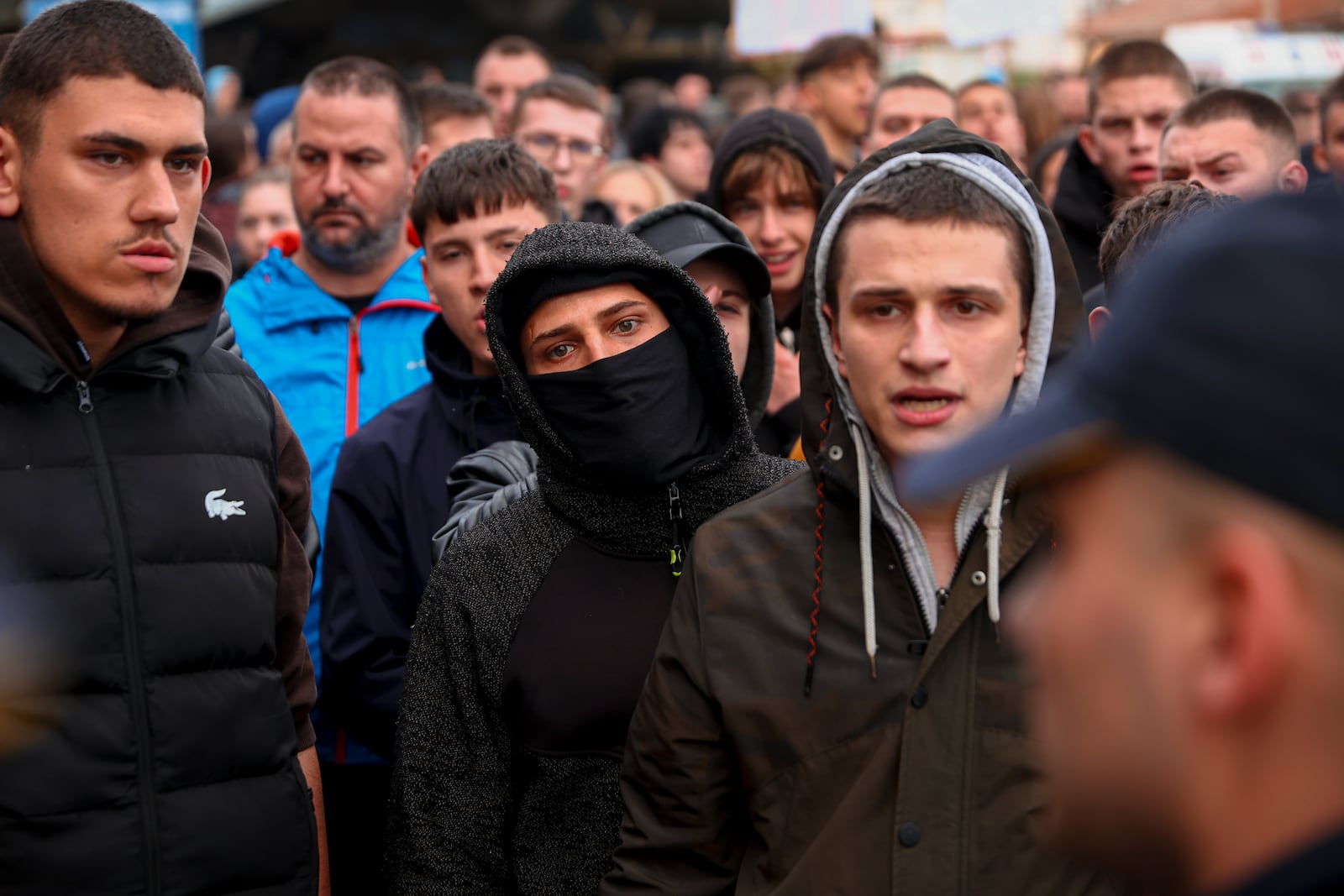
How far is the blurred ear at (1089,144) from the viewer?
6.12m

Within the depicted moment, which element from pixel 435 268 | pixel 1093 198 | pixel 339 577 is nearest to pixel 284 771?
pixel 339 577

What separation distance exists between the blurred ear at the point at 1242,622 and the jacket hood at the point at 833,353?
138cm

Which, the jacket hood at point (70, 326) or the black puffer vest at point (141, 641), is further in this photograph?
the jacket hood at point (70, 326)

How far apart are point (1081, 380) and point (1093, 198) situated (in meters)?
5.23

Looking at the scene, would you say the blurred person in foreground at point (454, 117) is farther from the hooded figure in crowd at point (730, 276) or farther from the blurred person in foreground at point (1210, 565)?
the blurred person in foreground at point (1210, 565)

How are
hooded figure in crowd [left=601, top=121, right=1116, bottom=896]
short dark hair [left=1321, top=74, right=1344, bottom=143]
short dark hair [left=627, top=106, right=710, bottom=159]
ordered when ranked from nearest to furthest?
Result: 1. hooded figure in crowd [left=601, top=121, right=1116, bottom=896]
2. short dark hair [left=1321, top=74, right=1344, bottom=143]
3. short dark hair [left=627, top=106, right=710, bottom=159]

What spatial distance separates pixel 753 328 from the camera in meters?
4.18

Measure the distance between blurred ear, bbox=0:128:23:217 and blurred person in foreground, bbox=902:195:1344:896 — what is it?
223 centimetres

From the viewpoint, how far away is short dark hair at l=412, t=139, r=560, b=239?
170 inches

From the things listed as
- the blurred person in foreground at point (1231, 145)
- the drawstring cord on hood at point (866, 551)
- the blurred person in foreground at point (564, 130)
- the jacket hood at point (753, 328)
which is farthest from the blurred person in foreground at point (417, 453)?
the blurred person in foreground at point (1231, 145)

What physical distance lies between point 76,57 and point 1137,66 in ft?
15.7

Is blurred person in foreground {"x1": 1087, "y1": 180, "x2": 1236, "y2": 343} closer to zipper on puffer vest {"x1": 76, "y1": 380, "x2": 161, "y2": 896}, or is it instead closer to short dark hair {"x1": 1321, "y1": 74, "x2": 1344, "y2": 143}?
zipper on puffer vest {"x1": 76, "y1": 380, "x2": 161, "y2": 896}

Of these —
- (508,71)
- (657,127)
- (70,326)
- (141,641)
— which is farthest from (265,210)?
(141,641)

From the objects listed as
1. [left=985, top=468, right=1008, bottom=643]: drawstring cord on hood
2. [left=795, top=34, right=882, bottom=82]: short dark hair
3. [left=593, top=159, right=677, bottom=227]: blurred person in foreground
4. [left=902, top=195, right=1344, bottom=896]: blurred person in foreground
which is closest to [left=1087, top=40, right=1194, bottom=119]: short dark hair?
[left=795, top=34, right=882, bottom=82]: short dark hair
